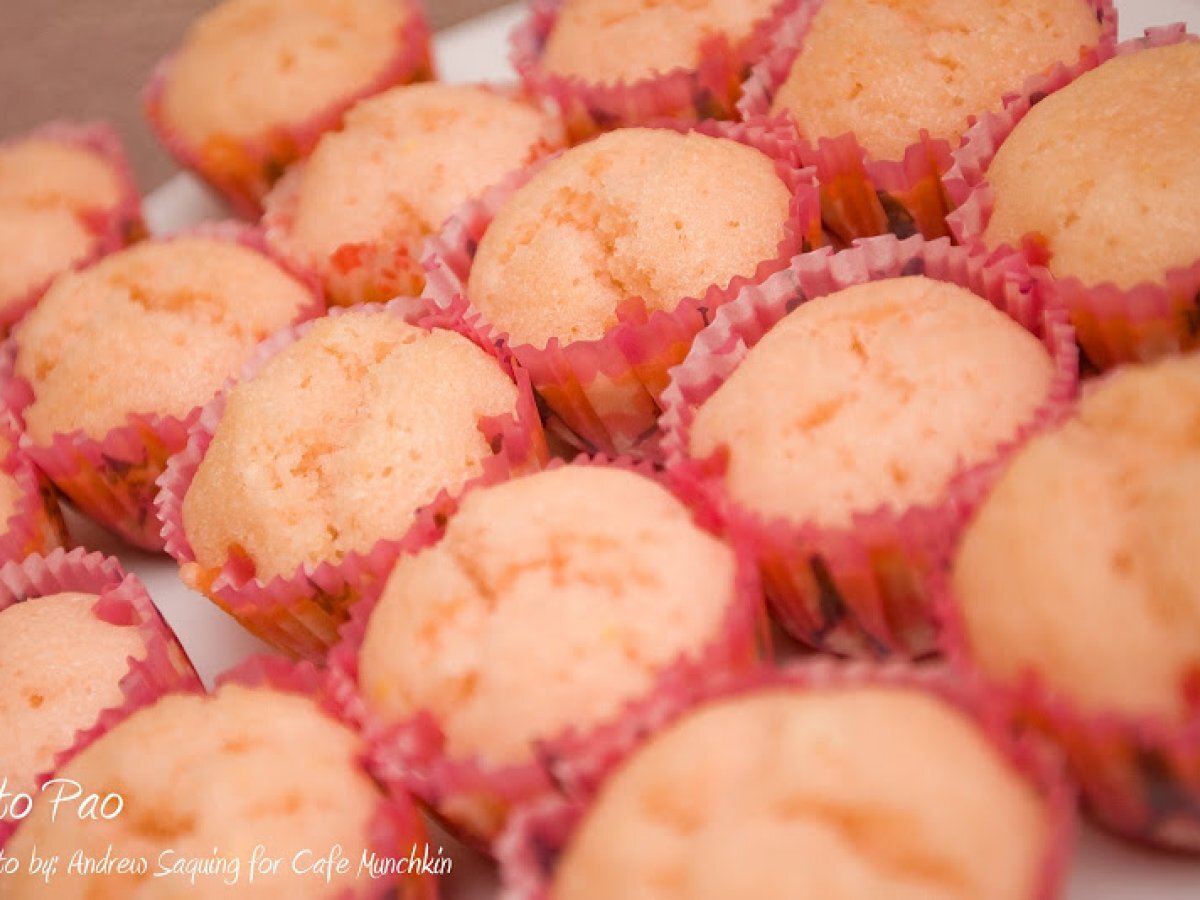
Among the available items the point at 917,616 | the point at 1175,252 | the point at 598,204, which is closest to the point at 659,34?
the point at 598,204

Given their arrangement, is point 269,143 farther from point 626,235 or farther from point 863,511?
point 863,511

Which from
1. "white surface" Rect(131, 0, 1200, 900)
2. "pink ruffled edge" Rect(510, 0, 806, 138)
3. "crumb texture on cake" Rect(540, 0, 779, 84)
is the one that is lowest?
"white surface" Rect(131, 0, 1200, 900)

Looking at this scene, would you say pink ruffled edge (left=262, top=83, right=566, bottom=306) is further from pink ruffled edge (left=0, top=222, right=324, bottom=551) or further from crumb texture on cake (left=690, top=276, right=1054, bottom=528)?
crumb texture on cake (left=690, top=276, right=1054, bottom=528)

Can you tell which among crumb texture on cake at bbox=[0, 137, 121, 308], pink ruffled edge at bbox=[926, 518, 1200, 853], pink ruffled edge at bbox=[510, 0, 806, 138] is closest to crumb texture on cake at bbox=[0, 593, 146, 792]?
crumb texture on cake at bbox=[0, 137, 121, 308]

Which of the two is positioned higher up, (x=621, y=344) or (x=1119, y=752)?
(x=621, y=344)

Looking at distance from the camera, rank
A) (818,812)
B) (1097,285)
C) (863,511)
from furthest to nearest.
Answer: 1. (1097,285)
2. (863,511)
3. (818,812)

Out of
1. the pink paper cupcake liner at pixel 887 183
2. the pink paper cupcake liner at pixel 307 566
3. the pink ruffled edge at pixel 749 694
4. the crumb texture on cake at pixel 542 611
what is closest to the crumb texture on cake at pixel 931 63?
the pink paper cupcake liner at pixel 887 183

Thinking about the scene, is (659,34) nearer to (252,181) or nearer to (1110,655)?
(252,181)

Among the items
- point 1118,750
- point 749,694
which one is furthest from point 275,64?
point 1118,750
